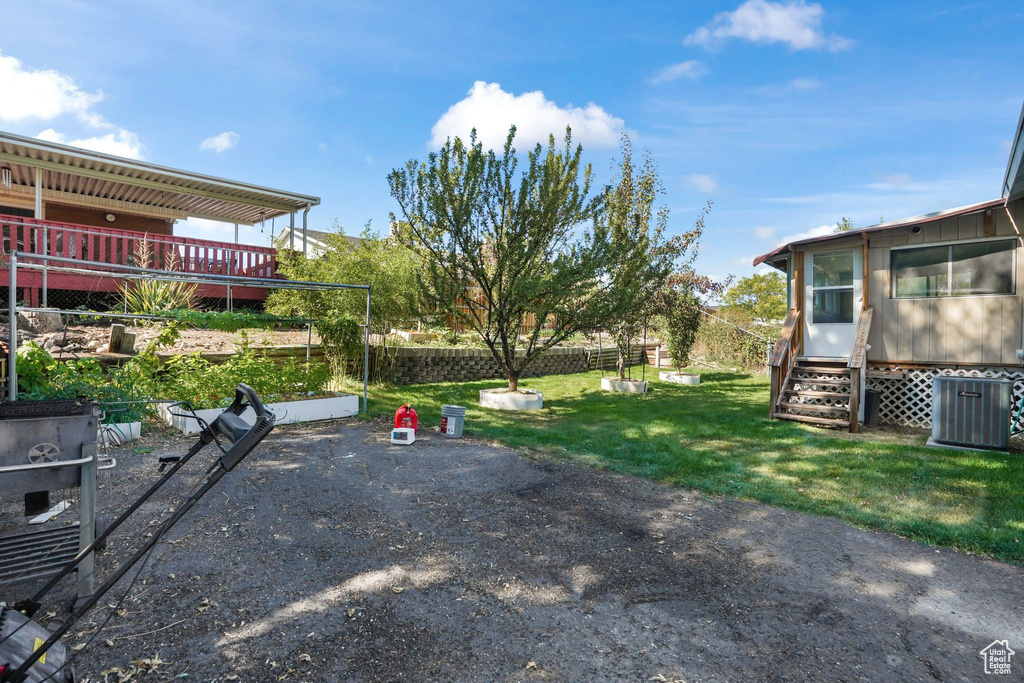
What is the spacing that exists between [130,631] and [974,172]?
573 inches

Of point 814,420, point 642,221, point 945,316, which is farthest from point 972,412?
point 642,221

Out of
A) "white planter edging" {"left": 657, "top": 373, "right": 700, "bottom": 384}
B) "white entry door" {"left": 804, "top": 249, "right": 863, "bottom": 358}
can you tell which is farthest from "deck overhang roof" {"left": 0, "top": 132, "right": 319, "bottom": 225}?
"white entry door" {"left": 804, "top": 249, "right": 863, "bottom": 358}

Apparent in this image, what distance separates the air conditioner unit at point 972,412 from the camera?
20.9 ft

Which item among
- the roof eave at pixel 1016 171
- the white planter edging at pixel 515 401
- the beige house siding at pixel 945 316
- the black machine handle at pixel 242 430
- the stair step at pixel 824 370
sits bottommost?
the white planter edging at pixel 515 401

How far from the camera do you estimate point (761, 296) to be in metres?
26.8

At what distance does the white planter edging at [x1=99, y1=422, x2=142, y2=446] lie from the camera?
5.83 metres

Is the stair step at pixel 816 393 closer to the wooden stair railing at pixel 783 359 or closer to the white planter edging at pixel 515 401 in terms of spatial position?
the wooden stair railing at pixel 783 359

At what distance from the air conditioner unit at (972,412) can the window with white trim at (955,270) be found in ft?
7.83

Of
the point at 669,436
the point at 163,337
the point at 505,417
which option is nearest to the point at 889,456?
the point at 669,436

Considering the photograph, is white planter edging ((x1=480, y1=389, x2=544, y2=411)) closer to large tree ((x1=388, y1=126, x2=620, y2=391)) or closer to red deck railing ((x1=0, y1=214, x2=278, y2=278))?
large tree ((x1=388, y1=126, x2=620, y2=391))

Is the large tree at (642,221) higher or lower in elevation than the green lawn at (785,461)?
higher

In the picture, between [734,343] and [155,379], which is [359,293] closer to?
[155,379]

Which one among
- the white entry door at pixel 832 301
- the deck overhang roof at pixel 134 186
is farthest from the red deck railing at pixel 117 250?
the white entry door at pixel 832 301

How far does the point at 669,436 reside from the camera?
7.20 m
